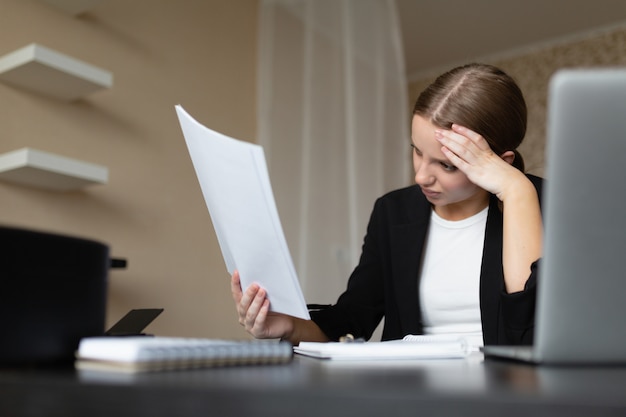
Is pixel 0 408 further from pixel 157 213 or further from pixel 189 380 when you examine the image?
pixel 157 213

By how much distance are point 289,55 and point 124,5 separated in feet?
2.68

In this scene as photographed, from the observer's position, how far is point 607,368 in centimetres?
52

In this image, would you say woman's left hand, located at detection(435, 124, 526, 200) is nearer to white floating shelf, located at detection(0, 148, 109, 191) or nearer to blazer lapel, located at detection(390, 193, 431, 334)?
blazer lapel, located at detection(390, 193, 431, 334)

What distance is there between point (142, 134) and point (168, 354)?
2075 millimetres

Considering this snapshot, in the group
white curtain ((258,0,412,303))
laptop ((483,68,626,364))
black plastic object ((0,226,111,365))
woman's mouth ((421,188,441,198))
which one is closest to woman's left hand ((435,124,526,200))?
woman's mouth ((421,188,441,198))

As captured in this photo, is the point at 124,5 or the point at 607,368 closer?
the point at 607,368

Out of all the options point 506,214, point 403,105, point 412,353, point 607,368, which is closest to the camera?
point 607,368

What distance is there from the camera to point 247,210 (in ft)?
2.80

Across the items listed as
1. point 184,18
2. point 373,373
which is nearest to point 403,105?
point 184,18

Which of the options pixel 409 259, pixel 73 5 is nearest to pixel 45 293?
pixel 409 259

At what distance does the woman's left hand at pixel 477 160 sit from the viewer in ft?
3.85

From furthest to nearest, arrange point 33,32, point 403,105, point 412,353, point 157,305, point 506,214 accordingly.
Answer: point 403,105, point 157,305, point 33,32, point 506,214, point 412,353

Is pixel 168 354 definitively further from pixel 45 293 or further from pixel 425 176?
pixel 425 176

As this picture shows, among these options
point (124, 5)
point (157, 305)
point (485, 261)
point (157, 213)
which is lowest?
point (157, 305)
